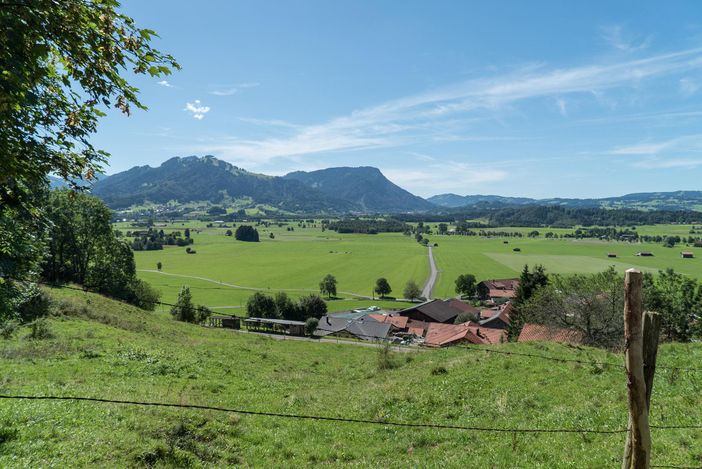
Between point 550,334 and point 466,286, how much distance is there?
93.7 meters

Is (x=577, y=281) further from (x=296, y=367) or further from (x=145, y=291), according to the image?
(x=145, y=291)

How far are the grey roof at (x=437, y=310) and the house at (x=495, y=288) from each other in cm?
3089

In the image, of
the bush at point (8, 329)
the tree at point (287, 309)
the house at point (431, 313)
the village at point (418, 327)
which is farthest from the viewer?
the house at point (431, 313)

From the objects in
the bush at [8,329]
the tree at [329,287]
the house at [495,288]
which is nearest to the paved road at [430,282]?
the house at [495,288]

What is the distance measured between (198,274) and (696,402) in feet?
471

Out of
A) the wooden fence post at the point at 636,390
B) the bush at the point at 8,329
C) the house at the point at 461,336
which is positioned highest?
the wooden fence post at the point at 636,390

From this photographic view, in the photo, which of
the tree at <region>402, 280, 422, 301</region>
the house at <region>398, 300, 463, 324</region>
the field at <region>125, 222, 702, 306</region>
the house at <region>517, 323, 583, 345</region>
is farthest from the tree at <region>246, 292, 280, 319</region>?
the house at <region>517, 323, 583, 345</region>

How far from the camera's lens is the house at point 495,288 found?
12288cm

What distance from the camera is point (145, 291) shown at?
65875 millimetres

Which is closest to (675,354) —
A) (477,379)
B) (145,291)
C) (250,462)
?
(477,379)

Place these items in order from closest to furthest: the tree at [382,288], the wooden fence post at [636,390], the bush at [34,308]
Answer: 1. the wooden fence post at [636,390]
2. the bush at [34,308]
3. the tree at [382,288]

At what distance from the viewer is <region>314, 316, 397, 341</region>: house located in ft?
228

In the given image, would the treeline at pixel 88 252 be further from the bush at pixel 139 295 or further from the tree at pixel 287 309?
the tree at pixel 287 309

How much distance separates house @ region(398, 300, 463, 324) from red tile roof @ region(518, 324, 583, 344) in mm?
48645
